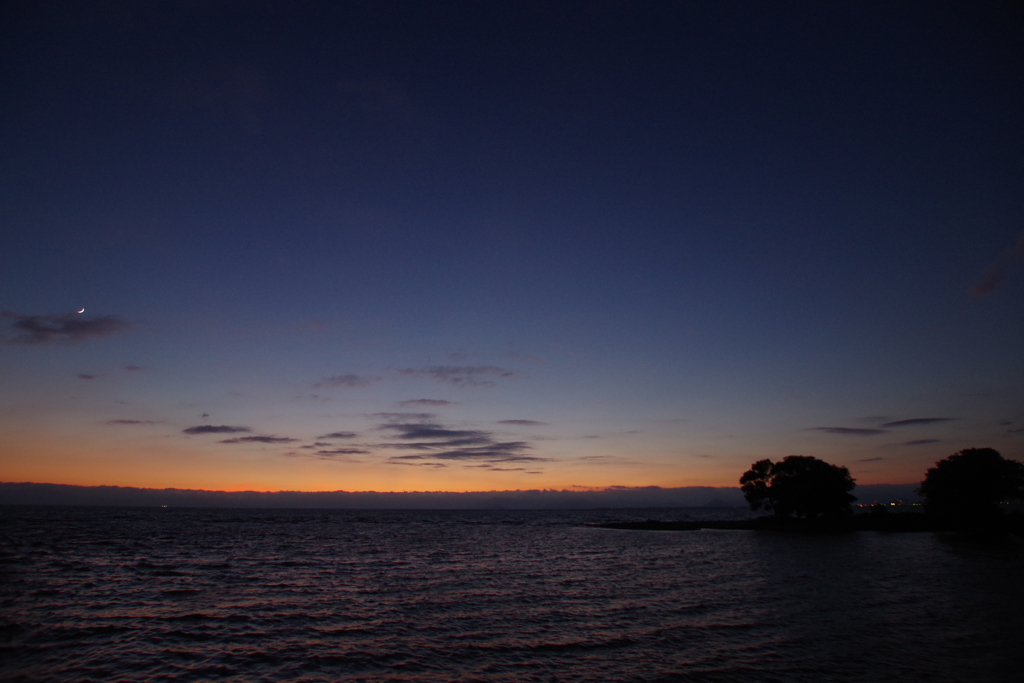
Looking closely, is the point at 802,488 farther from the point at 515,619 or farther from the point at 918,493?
the point at 515,619

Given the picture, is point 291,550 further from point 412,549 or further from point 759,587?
point 759,587

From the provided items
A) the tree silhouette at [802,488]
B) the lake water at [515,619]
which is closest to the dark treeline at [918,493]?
the tree silhouette at [802,488]

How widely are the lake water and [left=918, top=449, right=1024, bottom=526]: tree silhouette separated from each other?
36.2 metres

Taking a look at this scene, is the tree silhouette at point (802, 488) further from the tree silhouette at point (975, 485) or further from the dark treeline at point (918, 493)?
the tree silhouette at point (975, 485)

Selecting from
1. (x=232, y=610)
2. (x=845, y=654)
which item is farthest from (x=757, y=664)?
(x=232, y=610)

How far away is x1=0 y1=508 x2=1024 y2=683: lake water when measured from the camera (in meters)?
19.7

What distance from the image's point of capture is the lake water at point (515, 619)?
19688 mm

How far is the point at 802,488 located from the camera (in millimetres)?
96938

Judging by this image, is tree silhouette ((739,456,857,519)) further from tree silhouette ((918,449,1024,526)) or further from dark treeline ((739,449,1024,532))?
tree silhouette ((918,449,1024,526))

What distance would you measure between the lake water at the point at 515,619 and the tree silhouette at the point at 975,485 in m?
36.2

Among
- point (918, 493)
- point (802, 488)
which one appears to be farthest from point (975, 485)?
point (802, 488)

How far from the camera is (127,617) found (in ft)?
90.0

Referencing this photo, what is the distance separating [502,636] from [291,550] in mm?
48377

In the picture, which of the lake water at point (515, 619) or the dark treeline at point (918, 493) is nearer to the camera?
the lake water at point (515, 619)
